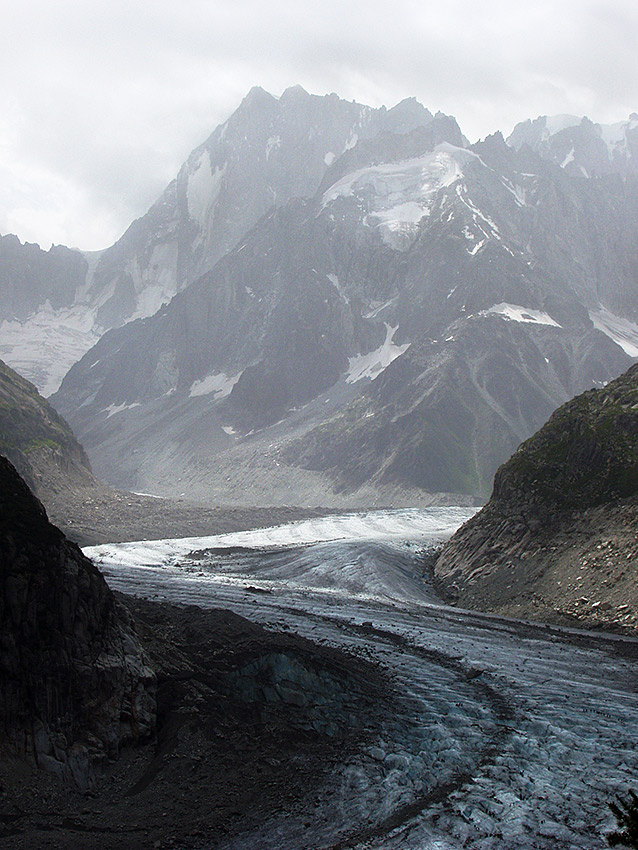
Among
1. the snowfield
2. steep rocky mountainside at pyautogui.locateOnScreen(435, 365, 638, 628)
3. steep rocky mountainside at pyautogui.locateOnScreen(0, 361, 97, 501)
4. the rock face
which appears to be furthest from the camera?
steep rocky mountainside at pyautogui.locateOnScreen(0, 361, 97, 501)

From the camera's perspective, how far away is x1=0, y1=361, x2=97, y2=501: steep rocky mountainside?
130575 mm

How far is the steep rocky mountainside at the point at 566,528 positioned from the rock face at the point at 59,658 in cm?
3507

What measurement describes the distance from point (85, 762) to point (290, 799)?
25.9ft

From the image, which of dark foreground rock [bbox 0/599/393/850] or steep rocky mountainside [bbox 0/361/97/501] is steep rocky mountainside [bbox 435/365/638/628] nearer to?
dark foreground rock [bbox 0/599/393/850]

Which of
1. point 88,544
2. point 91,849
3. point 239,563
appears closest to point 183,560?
point 239,563

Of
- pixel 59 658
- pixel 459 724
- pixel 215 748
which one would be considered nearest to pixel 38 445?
pixel 59 658

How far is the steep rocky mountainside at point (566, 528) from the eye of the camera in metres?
56.8

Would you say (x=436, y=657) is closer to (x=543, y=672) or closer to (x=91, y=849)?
(x=543, y=672)

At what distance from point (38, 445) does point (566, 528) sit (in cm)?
10497

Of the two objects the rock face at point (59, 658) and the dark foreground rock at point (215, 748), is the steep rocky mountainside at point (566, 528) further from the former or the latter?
the rock face at point (59, 658)

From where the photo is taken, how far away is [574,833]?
26578mm

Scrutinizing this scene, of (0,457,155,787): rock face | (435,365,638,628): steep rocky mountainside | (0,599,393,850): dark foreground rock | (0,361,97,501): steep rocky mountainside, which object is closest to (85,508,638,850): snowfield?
(0,599,393,850): dark foreground rock

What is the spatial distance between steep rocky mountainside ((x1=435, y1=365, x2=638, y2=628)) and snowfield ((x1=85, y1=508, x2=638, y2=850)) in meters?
3.63

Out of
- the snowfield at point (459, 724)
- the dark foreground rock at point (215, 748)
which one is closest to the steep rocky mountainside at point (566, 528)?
the snowfield at point (459, 724)
